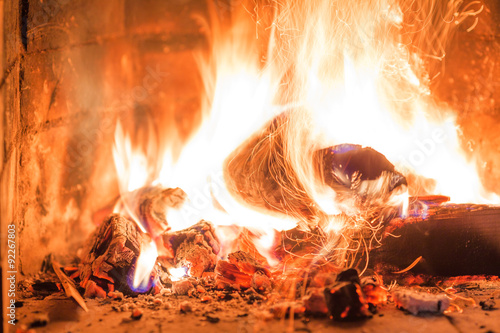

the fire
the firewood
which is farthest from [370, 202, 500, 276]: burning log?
the firewood

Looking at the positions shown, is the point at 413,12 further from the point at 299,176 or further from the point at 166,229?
the point at 166,229

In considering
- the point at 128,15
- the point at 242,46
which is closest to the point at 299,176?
the point at 242,46

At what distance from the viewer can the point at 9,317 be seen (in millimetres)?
1847

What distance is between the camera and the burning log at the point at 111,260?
7.73ft

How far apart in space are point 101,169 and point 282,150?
6.23 ft

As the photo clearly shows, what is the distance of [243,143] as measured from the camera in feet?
9.67

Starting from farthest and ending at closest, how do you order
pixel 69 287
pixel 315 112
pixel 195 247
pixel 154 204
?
pixel 315 112
pixel 154 204
pixel 195 247
pixel 69 287

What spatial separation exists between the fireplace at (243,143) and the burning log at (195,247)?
15mm

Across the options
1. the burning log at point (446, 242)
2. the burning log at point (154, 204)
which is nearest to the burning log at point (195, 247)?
the burning log at point (154, 204)

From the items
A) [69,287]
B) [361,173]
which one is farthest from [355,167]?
[69,287]

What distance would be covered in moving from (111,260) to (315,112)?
72.6 inches

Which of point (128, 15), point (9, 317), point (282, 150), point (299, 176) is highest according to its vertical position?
point (128, 15)

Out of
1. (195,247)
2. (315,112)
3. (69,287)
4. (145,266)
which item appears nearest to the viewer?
(69,287)

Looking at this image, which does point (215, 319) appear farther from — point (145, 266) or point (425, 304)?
point (425, 304)
